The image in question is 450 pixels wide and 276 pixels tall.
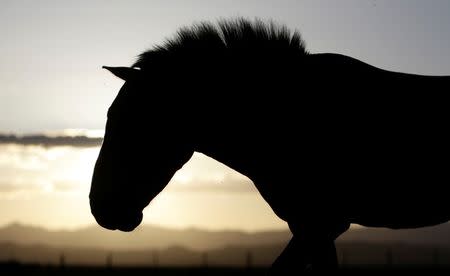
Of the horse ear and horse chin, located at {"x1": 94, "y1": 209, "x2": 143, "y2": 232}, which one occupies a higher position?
the horse ear

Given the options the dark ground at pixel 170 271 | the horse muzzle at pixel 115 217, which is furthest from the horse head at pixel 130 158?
the dark ground at pixel 170 271

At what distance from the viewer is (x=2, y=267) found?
30.3 meters

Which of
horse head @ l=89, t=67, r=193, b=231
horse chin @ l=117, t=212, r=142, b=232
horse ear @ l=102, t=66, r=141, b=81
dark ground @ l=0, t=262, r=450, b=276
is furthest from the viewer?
dark ground @ l=0, t=262, r=450, b=276

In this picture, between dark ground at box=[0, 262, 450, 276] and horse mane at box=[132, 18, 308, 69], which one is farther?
dark ground at box=[0, 262, 450, 276]

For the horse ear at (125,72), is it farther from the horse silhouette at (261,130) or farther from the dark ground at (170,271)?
the dark ground at (170,271)

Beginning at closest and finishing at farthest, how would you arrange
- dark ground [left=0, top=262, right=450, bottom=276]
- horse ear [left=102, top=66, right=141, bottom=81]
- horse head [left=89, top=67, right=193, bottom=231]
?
1. horse ear [left=102, top=66, right=141, bottom=81]
2. horse head [left=89, top=67, right=193, bottom=231]
3. dark ground [left=0, top=262, right=450, bottom=276]

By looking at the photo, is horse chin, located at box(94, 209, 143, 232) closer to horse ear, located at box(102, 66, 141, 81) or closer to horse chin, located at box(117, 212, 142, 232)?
horse chin, located at box(117, 212, 142, 232)

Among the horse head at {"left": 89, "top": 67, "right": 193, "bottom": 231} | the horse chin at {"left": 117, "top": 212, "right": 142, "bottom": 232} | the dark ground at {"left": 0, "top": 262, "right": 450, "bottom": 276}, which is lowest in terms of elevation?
the horse chin at {"left": 117, "top": 212, "right": 142, "bottom": 232}

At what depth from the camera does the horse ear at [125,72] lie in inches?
257

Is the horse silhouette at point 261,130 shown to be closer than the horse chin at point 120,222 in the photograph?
Yes

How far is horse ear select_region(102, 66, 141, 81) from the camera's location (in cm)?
652

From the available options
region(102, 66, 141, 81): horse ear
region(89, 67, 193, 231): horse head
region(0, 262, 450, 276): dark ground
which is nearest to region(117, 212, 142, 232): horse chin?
region(89, 67, 193, 231): horse head

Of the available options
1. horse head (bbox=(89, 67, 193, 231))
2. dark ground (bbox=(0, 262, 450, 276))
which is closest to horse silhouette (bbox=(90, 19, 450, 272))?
horse head (bbox=(89, 67, 193, 231))

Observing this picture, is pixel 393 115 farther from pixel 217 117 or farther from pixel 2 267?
pixel 2 267
